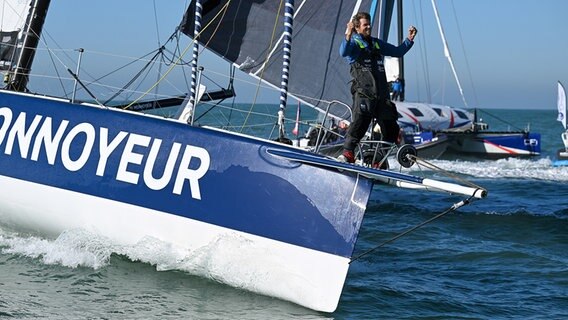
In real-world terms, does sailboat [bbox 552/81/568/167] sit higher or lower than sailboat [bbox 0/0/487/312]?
higher

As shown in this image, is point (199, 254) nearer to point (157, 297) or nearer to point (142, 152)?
point (157, 297)

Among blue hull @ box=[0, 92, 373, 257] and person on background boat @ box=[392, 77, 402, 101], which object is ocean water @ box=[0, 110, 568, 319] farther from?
person on background boat @ box=[392, 77, 402, 101]

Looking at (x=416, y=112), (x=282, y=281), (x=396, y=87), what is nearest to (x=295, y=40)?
(x=282, y=281)

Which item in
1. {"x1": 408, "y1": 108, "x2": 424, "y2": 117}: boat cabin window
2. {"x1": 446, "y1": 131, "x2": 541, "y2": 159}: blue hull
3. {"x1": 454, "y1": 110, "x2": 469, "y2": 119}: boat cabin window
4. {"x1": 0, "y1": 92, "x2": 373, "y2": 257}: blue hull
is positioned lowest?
{"x1": 0, "y1": 92, "x2": 373, "y2": 257}: blue hull

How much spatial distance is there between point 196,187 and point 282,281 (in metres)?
1.13

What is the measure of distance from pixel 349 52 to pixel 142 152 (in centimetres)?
216

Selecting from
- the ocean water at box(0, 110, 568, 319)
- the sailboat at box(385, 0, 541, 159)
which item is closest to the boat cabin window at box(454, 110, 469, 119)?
the sailboat at box(385, 0, 541, 159)

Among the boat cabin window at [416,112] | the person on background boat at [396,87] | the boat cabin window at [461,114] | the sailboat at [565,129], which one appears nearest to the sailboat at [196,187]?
the person on background boat at [396,87]

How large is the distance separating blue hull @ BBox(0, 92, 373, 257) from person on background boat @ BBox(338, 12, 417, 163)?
387 millimetres

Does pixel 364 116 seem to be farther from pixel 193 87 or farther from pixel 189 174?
pixel 193 87

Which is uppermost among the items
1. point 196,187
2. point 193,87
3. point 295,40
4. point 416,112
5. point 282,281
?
point 416,112

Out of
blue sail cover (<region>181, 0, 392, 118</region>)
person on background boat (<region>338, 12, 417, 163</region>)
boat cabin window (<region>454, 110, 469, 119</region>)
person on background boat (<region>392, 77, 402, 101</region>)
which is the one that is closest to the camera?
person on background boat (<region>338, 12, 417, 163</region>)

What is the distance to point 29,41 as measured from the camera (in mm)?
10453

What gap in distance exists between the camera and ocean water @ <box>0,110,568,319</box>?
713cm
